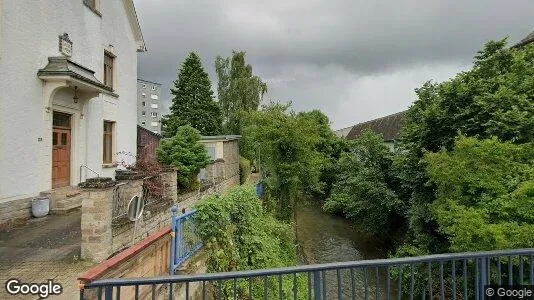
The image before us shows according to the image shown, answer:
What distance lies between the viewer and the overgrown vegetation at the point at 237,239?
6918mm

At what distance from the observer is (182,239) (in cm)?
661

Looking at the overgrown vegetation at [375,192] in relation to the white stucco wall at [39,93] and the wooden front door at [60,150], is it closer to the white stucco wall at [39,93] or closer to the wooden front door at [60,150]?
the white stucco wall at [39,93]

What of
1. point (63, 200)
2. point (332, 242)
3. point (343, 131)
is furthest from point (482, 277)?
point (343, 131)

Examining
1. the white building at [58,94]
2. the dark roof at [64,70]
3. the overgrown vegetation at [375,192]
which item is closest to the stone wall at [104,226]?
the white building at [58,94]

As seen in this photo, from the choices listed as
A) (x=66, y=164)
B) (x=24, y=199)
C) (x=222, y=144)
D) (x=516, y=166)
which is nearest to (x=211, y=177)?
(x=222, y=144)

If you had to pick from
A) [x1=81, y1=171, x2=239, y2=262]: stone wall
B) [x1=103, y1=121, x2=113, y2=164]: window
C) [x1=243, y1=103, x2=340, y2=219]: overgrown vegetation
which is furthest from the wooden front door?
[x1=243, y1=103, x2=340, y2=219]: overgrown vegetation

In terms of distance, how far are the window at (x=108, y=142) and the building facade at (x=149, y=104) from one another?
181ft

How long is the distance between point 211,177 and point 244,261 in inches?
334

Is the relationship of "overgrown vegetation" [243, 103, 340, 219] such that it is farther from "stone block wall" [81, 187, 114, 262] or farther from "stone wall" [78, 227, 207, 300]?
"stone block wall" [81, 187, 114, 262]

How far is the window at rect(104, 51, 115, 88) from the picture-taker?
42.6ft

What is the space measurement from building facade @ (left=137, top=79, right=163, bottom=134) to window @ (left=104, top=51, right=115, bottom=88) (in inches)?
2170

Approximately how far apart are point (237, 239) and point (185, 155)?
696 centimetres

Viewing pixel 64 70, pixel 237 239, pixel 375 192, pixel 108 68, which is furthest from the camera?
pixel 375 192

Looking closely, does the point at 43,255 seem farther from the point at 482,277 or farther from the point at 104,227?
the point at 482,277
